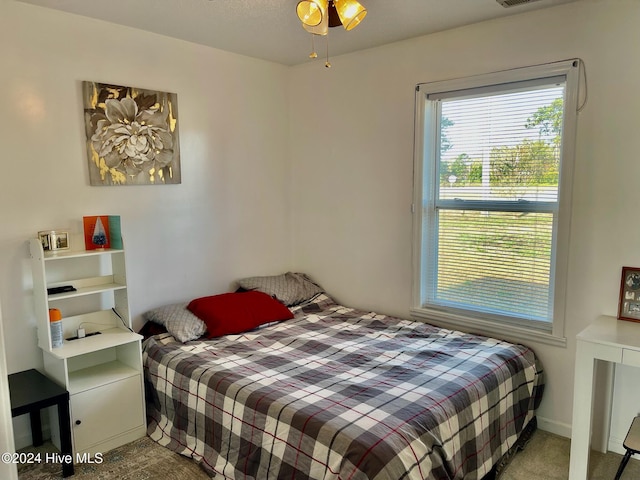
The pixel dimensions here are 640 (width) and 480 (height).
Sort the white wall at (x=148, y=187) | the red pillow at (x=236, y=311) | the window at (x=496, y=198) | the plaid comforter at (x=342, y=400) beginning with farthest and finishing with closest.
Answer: the red pillow at (x=236, y=311) → the window at (x=496, y=198) → the white wall at (x=148, y=187) → the plaid comforter at (x=342, y=400)

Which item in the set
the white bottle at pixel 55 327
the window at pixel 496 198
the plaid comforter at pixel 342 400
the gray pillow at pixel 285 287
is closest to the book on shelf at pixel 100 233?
the white bottle at pixel 55 327

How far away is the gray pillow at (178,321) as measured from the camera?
9.20 ft

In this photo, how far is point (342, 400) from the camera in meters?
2.01

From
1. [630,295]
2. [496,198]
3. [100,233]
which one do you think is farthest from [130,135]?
[630,295]

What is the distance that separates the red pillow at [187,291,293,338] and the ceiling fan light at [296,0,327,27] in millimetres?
1829

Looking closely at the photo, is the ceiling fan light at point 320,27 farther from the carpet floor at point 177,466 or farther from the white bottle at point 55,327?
the carpet floor at point 177,466

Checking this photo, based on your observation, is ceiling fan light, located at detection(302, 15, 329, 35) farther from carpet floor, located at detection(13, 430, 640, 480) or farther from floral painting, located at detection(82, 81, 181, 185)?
carpet floor, located at detection(13, 430, 640, 480)

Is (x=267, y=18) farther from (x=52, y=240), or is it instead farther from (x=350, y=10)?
(x=52, y=240)

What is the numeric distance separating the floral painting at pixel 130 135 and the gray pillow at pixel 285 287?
939 mm

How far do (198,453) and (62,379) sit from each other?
801 mm

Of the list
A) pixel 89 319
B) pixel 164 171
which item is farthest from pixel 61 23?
pixel 89 319

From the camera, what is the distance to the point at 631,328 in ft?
7.45

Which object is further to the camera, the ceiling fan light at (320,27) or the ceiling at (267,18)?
the ceiling at (267,18)

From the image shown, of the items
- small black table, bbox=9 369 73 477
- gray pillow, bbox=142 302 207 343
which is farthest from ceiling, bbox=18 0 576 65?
small black table, bbox=9 369 73 477
